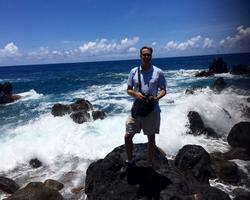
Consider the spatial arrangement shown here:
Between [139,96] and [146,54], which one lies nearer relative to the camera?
[146,54]

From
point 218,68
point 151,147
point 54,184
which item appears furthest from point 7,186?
point 218,68

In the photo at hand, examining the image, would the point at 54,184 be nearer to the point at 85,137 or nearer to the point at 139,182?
the point at 139,182

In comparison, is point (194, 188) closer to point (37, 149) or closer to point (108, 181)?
point (108, 181)

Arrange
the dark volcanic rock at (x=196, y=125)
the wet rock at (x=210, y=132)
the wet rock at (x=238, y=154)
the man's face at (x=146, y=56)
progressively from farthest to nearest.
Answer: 1. the dark volcanic rock at (x=196, y=125)
2. the wet rock at (x=210, y=132)
3. the wet rock at (x=238, y=154)
4. the man's face at (x=146, y=56)

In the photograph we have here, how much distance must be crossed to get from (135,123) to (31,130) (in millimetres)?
11214

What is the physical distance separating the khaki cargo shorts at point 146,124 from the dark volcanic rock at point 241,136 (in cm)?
635

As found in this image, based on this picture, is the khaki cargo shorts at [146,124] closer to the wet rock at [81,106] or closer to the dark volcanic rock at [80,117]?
the dark volcanic rock at [80,117]

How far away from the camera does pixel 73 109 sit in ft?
58.1

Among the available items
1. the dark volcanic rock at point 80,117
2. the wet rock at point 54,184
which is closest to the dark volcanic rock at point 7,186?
the wet rock at point 54,184

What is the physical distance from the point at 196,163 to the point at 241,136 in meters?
3.45

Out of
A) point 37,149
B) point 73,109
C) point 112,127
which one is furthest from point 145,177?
point 73,109

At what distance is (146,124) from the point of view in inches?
181

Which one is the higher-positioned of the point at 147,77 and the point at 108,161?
the point at 147,77

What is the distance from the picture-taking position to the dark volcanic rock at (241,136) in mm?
9820
